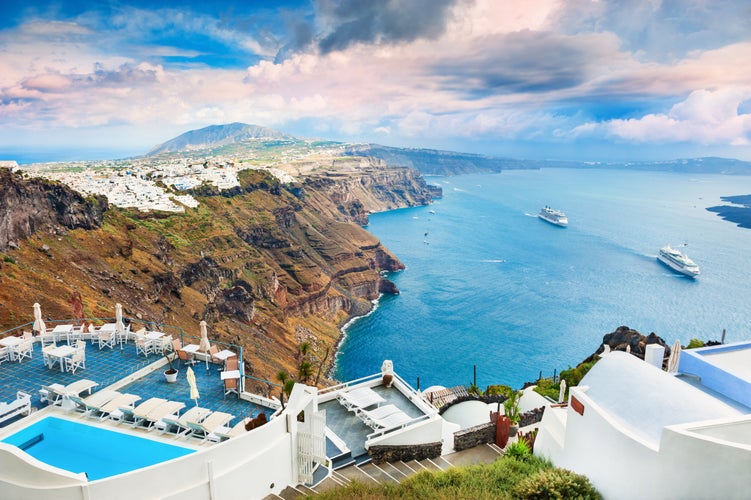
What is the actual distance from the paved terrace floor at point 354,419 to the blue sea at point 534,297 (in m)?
41.3

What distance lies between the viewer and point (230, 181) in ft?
294

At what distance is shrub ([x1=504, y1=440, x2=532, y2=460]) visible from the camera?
12.8m

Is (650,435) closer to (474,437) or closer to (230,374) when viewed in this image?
(474,437)

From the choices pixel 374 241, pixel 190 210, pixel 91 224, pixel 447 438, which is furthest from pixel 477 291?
pixel 447 438

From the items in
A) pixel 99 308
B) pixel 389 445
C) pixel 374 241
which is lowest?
pixel 374 241

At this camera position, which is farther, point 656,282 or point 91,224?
point 656,282

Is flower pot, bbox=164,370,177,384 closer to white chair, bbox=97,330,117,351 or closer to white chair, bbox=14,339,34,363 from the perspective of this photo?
white chair, bbox=97,330,117,351

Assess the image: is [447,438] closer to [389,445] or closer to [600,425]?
[389,445]

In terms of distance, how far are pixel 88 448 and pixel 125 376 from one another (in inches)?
137

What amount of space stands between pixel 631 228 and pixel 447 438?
480 ft

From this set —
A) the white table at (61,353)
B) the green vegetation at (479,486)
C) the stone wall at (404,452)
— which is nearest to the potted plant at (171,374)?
the white table at (61,353)

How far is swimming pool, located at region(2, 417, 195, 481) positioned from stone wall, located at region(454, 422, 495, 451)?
7.81 meters

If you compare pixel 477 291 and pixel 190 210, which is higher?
pixel 190 210

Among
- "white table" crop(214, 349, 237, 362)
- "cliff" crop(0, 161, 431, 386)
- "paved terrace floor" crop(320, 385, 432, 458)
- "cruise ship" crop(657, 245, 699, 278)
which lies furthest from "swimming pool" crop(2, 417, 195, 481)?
"cruise ship" crop(657, 245, 699, 278)
